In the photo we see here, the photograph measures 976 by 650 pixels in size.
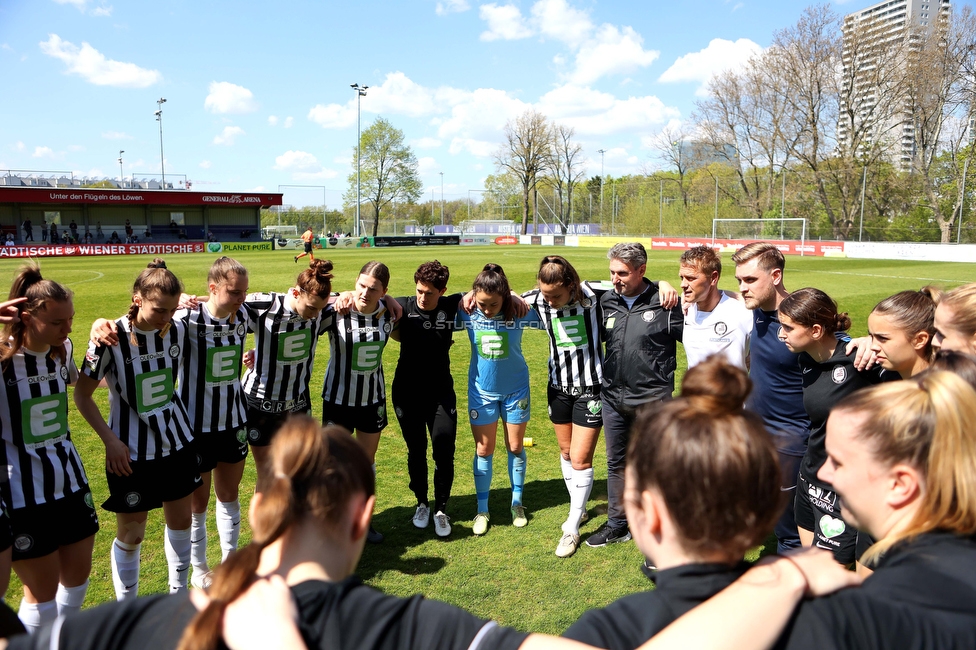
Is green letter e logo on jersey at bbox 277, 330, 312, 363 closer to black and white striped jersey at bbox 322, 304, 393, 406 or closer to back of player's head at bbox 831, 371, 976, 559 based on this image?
black and white striped jersey at bbox 322, 304, 393, 406

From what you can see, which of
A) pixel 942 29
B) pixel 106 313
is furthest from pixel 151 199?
pixel 942 29

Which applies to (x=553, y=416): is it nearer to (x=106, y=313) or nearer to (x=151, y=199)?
(x=106, y=313)

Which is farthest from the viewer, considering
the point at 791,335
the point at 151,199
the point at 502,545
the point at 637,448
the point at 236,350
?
the point at 151,199

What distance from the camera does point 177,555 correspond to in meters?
3.93

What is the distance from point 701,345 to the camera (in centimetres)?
461

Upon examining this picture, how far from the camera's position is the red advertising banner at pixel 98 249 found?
3716cm

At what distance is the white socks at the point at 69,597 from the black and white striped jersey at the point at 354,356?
203cm

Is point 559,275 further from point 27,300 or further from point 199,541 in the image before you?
point 27,300

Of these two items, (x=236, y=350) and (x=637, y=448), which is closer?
(x=637, y=448)

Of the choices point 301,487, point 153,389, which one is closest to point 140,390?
point 153,389

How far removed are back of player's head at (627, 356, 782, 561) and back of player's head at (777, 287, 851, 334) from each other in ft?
7.56

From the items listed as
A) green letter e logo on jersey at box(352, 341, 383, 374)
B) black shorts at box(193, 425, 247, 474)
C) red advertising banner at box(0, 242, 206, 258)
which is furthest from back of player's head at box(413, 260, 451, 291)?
red advertising banner at box(0, 242, 206, 258)

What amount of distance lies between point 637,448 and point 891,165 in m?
49.6

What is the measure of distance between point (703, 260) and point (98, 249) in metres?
43.3
